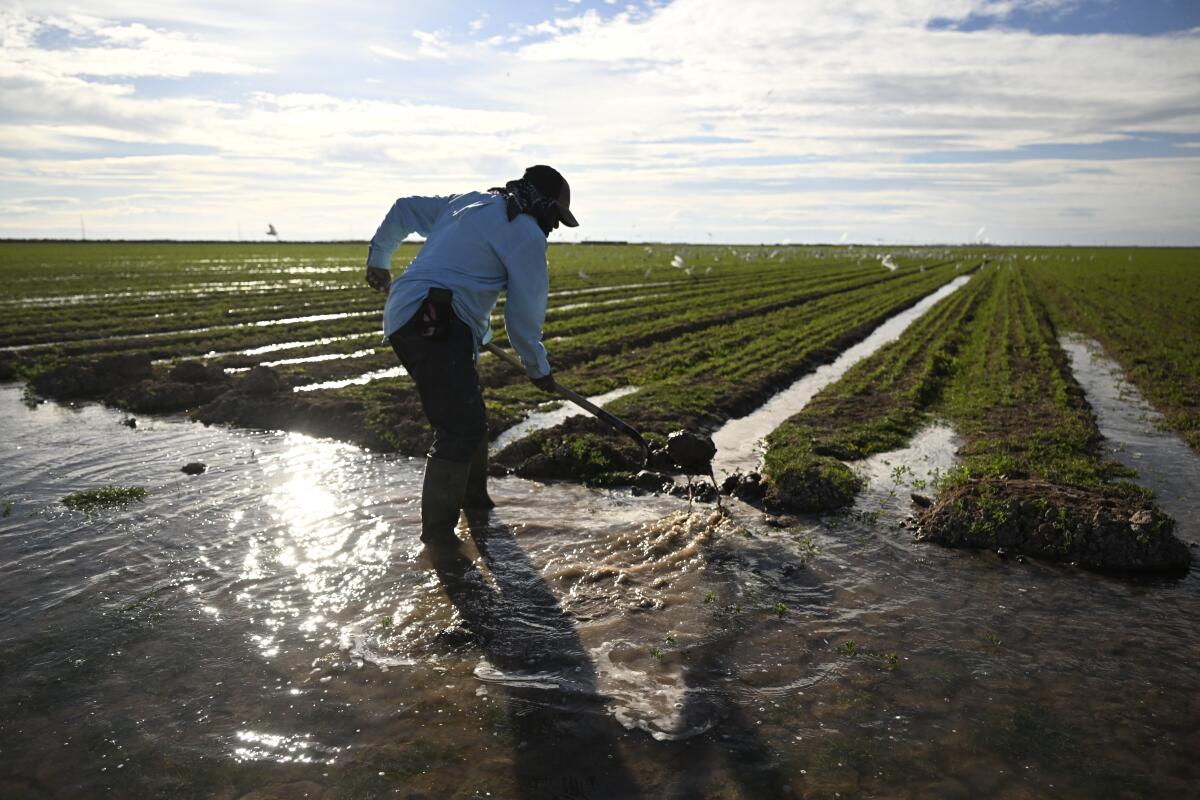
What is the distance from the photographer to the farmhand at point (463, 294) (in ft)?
18.4

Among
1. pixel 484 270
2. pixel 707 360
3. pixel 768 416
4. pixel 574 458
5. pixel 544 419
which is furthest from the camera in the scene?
pixel 707 360

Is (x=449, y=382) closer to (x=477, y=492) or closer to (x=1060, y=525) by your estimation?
(x=477, y=492)

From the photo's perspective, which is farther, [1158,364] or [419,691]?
[1158,364]

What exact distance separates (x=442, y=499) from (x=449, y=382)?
99 cm

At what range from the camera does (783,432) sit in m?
10.4

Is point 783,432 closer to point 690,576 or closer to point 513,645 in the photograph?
point 690,576

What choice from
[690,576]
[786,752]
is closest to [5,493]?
[690,576]

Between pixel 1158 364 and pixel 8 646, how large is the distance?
65.0ft

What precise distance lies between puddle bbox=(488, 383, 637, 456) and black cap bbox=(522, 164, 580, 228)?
157 inches

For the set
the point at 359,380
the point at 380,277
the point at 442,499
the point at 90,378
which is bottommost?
the point at 359,380

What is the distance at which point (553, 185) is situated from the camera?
581 centimetres

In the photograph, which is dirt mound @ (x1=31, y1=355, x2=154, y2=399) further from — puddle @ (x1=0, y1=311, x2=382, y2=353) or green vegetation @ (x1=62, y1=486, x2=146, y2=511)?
green vegetation @ (x1=62, y1=486, x2=146, y2=511)

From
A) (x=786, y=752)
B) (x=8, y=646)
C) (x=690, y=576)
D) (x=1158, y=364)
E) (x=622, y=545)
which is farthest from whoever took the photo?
(x=1158, y=364)

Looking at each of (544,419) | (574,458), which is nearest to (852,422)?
(544,419)
